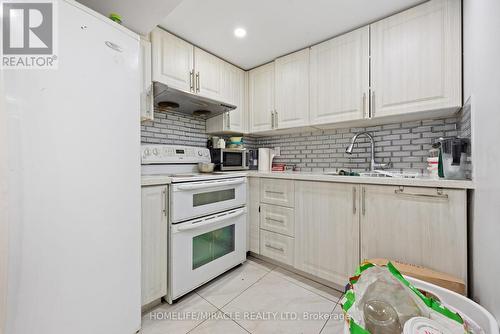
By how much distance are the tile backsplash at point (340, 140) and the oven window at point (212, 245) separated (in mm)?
1078

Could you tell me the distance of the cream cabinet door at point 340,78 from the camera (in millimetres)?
1793

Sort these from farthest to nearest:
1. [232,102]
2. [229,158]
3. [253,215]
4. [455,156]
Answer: [232,102] → [229,158] → [253,215] → [455,156]

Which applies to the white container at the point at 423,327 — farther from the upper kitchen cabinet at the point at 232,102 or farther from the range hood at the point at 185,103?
the upper kitchen cabinet at the point at 232,102

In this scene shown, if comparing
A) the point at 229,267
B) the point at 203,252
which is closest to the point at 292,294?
the point at 229,267

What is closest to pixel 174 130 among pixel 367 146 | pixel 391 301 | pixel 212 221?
pixel 212 221

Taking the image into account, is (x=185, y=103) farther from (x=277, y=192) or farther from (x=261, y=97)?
(x=277, y=192)

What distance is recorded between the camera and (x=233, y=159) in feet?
7.83

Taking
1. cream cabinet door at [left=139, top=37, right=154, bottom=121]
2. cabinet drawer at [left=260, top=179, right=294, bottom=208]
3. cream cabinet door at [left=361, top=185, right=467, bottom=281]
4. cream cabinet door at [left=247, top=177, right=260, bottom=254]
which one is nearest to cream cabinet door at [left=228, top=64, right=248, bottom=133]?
cream cabinet door at [left=247, top=177, right=260, bottom=254]

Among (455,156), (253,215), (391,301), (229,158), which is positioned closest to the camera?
(391,301)

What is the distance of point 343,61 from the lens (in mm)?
1894

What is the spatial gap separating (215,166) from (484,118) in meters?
2.04

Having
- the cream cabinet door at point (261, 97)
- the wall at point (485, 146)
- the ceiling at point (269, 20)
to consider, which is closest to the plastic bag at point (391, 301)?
the wall at point (485, 146)

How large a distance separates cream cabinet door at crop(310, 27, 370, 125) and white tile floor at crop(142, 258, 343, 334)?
157 centimetres

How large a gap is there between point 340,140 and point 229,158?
1270 mm
